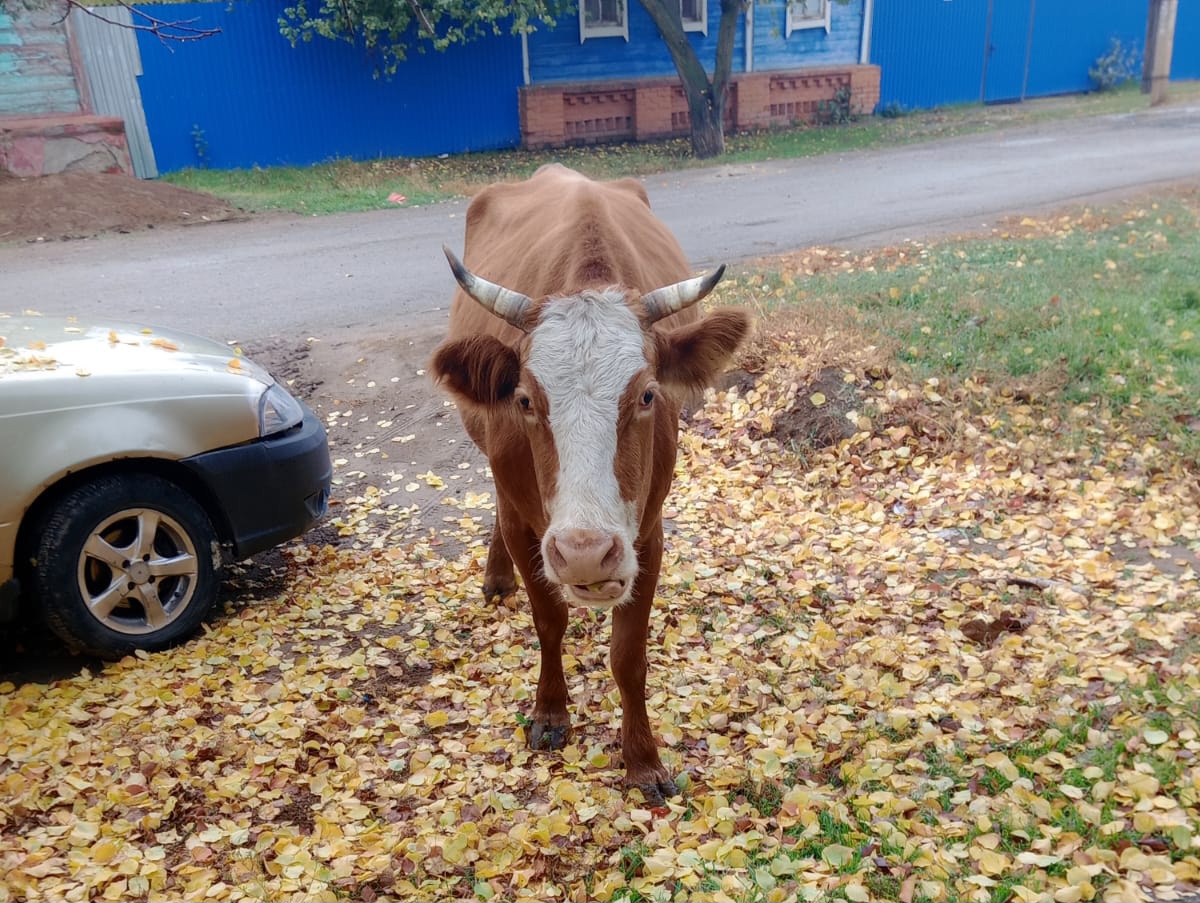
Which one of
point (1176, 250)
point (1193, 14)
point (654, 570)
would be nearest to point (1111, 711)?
point (654, 570)

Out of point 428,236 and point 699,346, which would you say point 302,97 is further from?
point 699,346

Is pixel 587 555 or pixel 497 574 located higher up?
pixel 587 555

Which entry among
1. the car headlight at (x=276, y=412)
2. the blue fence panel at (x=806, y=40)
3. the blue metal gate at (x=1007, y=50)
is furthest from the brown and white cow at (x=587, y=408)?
the blue metal gate at (x=1007, y=50)

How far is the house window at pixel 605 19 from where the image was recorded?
22.0 m

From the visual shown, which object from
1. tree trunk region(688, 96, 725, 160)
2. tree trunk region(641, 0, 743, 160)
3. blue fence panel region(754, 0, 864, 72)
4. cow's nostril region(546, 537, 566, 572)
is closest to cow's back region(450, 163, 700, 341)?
cow's nostril region(546, 537, 566, 572)

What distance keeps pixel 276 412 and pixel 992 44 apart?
27767 mm

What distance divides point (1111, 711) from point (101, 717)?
4293mm

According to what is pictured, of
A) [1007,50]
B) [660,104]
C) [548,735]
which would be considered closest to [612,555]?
[548,735]

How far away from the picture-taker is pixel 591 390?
3.27 metres

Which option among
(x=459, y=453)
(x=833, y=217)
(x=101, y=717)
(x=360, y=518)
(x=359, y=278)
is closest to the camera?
(x=101, y=717)

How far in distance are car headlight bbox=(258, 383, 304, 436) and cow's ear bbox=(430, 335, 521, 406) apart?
1.77m

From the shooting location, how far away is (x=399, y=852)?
3553 millimetres

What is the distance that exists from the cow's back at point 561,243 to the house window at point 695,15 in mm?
19143

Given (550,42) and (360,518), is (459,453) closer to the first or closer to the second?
(360,518)
